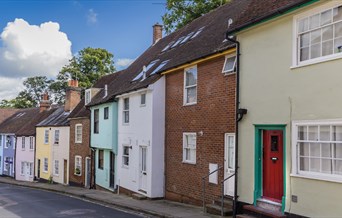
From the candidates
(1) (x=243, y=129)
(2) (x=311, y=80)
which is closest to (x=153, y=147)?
(1) (x=243, y=129)

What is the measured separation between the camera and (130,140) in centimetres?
2041

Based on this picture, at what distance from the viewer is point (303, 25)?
32.2 feet

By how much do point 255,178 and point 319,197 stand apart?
242cm

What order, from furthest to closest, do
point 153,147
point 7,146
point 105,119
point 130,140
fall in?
point 7,146, point 105,119, point 130,140, point 153,147

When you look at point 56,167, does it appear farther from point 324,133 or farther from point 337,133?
point 337,133

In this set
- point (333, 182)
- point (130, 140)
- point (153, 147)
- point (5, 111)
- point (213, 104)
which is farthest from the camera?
point (5, 111)

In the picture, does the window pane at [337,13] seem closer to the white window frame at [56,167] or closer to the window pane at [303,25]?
the window pane at [303,25]

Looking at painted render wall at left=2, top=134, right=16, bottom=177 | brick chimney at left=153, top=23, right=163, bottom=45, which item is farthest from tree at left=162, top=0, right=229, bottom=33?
painted render wall at left=2, top=134, right=16, bottom=177

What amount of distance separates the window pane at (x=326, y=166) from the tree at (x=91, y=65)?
161 feet

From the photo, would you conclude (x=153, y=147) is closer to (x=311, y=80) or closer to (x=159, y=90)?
(x=159, y=90)

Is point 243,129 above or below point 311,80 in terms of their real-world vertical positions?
below

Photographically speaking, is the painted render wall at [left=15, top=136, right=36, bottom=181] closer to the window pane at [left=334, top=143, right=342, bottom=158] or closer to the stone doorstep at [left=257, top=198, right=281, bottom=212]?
the stone doorstep at [left=257, top=198, right=281, bottom=212]

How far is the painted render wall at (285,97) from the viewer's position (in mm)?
8867

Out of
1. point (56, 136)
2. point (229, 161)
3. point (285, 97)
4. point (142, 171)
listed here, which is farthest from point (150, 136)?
point (56, 136)
